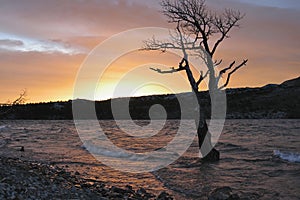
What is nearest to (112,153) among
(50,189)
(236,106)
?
(50,189)

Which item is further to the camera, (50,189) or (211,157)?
(211,157)

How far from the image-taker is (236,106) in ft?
326

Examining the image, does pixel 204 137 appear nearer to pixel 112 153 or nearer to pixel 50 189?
pixel 112 153

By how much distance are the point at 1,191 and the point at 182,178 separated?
9.25 meters

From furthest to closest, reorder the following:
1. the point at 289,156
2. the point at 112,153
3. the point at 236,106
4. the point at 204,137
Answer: the point at 236,106
the point at 112,153
the point at 289,156
the point at 204,137

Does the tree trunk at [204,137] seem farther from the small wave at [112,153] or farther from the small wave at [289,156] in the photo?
the small wave at [289,156]

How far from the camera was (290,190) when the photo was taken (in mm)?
14641

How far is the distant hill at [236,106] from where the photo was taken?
92625mm

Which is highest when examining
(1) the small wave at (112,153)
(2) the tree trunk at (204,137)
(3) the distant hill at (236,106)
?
(3) the distant hill at (236,106)

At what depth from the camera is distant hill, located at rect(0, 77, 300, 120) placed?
92.6m

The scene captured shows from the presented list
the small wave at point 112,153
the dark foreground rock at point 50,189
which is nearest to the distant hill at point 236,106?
the small wave at point 112,153

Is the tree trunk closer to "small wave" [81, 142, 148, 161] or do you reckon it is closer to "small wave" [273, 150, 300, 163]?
"small wave" [81, 142, 148, 161]

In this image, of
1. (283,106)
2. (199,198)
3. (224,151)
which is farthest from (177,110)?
(199,198)

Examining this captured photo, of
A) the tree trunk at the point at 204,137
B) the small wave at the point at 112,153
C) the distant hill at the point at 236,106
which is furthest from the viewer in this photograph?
the distant hill at the point at 236,106
